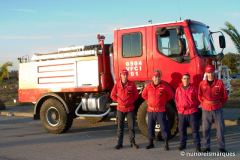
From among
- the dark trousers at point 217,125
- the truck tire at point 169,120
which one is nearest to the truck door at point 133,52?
the truck tire at point 169,120

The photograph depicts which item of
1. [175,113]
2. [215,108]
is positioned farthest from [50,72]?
[215,108]

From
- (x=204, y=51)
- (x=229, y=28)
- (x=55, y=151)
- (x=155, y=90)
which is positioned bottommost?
(x=55, y=151)

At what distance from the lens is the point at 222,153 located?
5703 mm

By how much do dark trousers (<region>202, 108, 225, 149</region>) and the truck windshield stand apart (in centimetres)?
168

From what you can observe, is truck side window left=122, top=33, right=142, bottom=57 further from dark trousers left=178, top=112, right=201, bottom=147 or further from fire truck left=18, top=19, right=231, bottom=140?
dark trousers left=178, top=112, right=201, bottom=147

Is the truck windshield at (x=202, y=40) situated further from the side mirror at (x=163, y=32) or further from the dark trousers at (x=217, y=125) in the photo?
the dark trousers at (x=217, y=125)

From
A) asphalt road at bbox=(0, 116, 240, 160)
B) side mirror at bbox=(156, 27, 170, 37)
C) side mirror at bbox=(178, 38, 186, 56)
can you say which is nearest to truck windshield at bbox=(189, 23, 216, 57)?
side mirror at bbox=(178, 38, 186, 56)

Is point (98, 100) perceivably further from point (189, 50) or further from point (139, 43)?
point (189, 50)

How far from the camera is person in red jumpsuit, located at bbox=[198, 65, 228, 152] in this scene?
572cm

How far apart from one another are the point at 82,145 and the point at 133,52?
8.97 ft

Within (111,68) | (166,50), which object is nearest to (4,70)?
(111,68)

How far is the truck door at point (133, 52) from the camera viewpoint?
741 cm

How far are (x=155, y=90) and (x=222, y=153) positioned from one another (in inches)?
74.0

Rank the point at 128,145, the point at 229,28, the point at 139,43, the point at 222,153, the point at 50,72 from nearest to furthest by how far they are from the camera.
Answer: the point at 222,153
the point at 128,145
the point at 139,43
the point at 50,72
the point at 229,28
